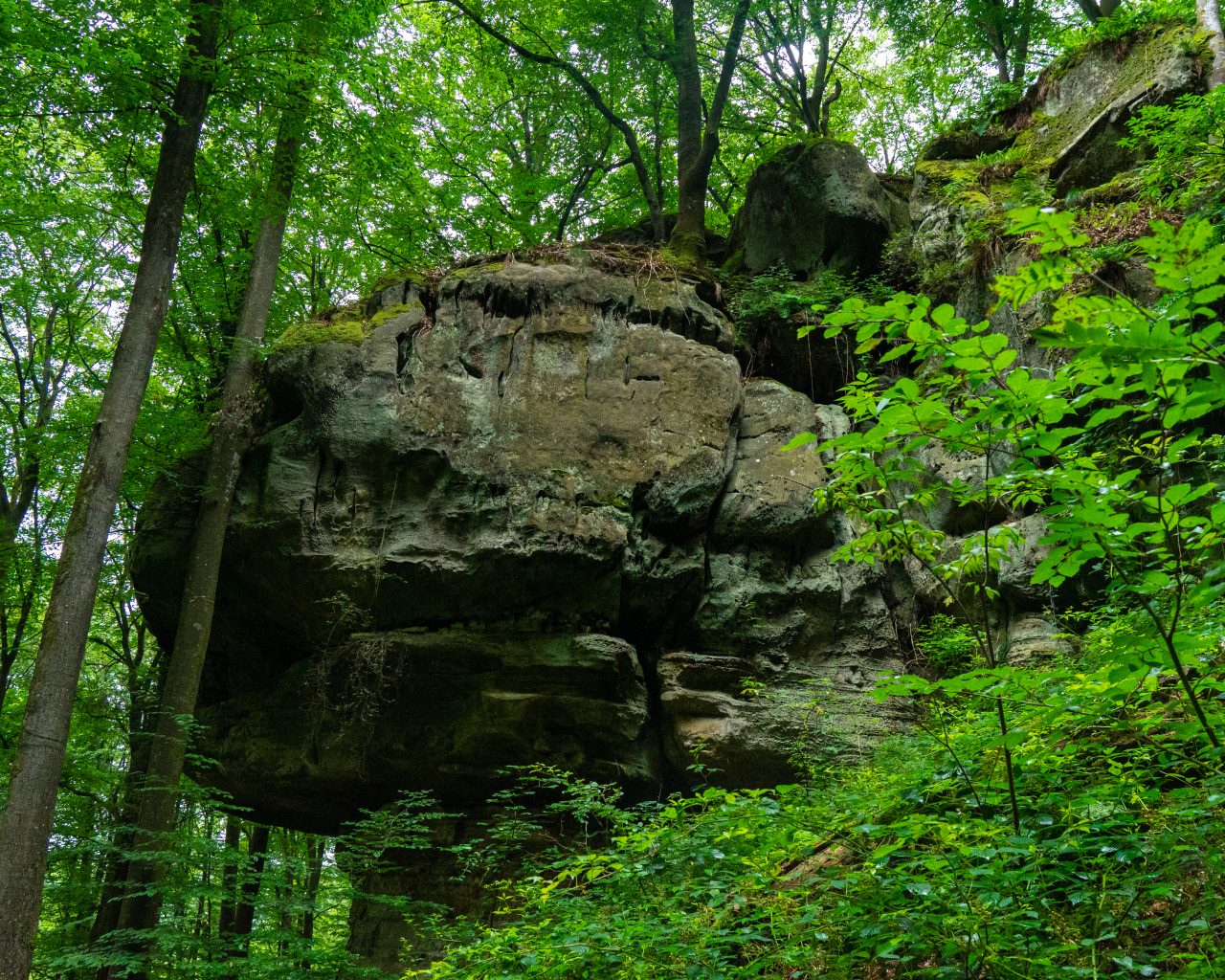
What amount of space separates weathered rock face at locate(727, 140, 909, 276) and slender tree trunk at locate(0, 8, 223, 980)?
7.48 metres

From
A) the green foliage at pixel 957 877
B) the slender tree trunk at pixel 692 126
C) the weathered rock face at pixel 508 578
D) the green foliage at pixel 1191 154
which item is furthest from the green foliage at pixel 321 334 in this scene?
the green foliage at pixel 1191 154

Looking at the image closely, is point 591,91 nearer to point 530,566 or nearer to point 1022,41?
point 1022,41

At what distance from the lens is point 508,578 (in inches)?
339

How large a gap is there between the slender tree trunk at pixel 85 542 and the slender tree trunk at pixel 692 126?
21.7 ft

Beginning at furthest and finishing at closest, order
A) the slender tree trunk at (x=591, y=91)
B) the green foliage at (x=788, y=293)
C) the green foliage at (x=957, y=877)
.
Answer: the slender tree trunk at (x=591, y=91)
the green foliage at (x=788, y=293)
the green foliage at (x=957, y=877)

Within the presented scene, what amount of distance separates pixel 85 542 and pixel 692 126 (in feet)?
36.0

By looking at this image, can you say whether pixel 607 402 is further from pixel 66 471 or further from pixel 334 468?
pixel 66 471

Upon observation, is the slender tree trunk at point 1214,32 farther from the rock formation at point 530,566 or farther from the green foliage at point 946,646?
the green foliage at point 946,646

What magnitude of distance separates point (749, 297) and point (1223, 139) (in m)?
5.40

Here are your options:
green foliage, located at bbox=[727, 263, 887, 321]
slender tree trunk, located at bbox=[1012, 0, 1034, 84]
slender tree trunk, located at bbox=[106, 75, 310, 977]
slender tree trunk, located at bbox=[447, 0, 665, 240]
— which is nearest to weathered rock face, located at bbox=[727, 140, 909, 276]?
green foliage, located at bbox=[727, 263, 887, 321]

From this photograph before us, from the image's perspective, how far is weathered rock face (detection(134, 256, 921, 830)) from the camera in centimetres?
855

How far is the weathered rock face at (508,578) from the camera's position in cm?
855

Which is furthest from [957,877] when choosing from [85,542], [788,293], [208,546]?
[788,293]

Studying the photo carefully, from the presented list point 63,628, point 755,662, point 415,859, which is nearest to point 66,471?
point 63,628
